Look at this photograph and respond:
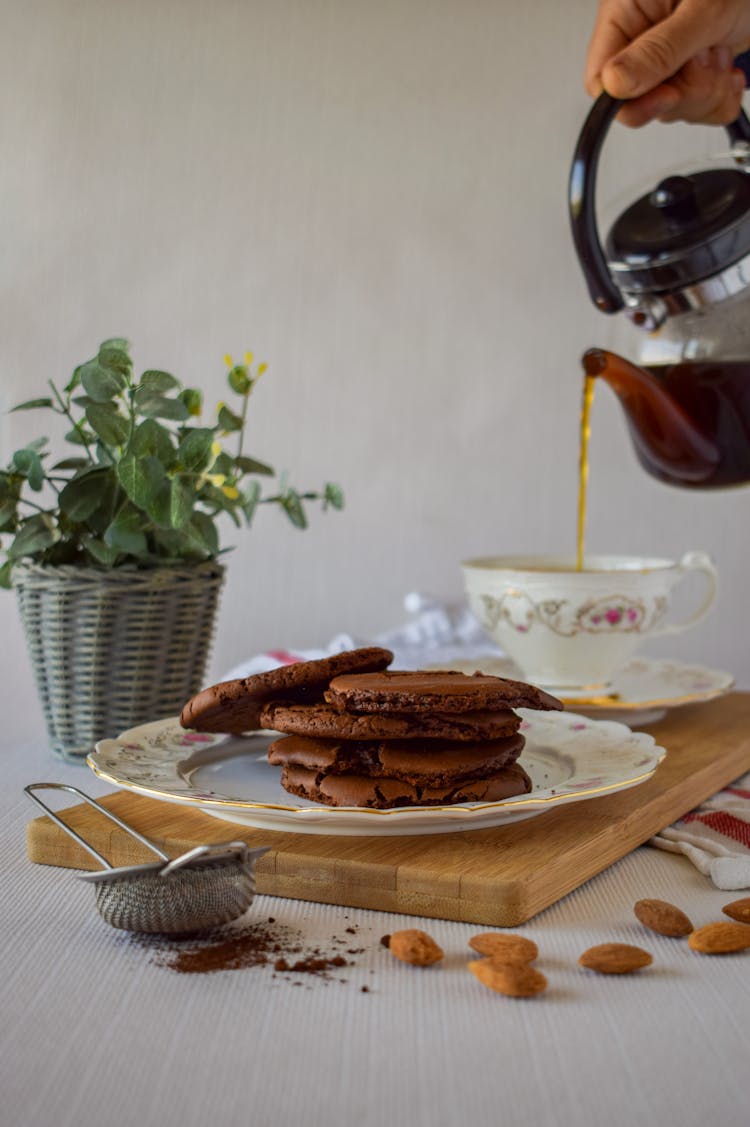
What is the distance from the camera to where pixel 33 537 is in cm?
92

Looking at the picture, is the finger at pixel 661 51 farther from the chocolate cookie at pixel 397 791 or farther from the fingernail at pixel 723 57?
the chocolate cookie at pixel 397 791

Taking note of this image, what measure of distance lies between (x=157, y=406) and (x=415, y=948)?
487 mm

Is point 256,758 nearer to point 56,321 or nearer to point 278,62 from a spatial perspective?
point 56,321

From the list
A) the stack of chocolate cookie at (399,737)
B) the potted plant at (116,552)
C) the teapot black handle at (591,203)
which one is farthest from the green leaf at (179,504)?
the teapot black handle at (591,203)

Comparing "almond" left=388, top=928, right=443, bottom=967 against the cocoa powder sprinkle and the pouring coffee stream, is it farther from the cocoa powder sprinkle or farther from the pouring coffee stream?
the pouring coffee stream

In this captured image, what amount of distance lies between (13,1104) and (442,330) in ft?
4.81

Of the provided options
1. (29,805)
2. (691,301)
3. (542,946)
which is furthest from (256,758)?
(691,301)

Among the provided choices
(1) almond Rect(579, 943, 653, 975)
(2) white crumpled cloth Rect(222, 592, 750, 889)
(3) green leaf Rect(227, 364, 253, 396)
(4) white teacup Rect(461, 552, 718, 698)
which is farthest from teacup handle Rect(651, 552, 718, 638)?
(1) almond Rect(579, 943, 653, 975)

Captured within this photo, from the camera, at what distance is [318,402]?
5.87 feet

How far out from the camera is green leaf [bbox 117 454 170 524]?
864mm

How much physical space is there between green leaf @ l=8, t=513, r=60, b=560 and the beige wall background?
830 millimetres

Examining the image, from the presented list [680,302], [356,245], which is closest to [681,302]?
[680,302]

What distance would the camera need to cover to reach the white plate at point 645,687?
98 centimetres

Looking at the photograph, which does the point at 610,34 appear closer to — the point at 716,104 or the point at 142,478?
the point at 716,104
